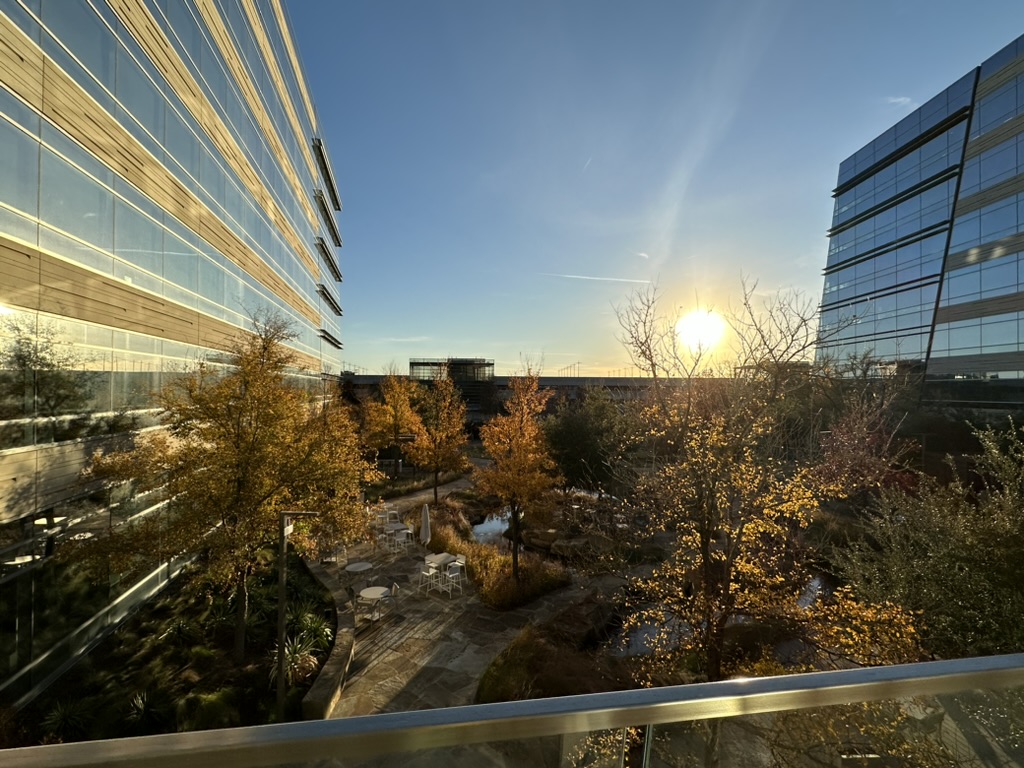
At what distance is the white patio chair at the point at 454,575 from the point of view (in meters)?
12.5

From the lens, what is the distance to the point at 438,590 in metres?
12.6

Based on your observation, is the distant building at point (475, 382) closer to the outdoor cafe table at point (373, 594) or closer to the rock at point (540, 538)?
the rock at point (540, 538)

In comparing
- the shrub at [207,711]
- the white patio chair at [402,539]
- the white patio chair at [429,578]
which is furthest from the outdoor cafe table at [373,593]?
the white patio chair at [402,539]

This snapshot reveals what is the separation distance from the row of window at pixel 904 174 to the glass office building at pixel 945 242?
0.08 metres

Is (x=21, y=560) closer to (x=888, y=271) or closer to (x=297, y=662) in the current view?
(x=297, y=662)

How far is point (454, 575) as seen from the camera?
41.5 feet

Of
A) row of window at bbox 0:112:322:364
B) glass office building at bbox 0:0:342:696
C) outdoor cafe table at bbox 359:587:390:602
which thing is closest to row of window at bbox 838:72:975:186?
glass office building at bbox 0:0:342:696

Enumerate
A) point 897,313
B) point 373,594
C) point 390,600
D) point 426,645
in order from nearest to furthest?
1. point 426,645
2. point 373,594
3. point 390,600
4. point 897,313

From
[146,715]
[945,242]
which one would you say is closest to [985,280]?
[945,242]

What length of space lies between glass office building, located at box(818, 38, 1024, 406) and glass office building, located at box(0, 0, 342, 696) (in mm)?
15111

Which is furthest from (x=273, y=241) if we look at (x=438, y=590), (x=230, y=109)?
(x=438, y=590)

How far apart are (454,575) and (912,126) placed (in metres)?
44.0

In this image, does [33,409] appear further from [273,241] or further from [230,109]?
[273,241]

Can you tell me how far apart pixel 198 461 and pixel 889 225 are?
46038 millimetres
